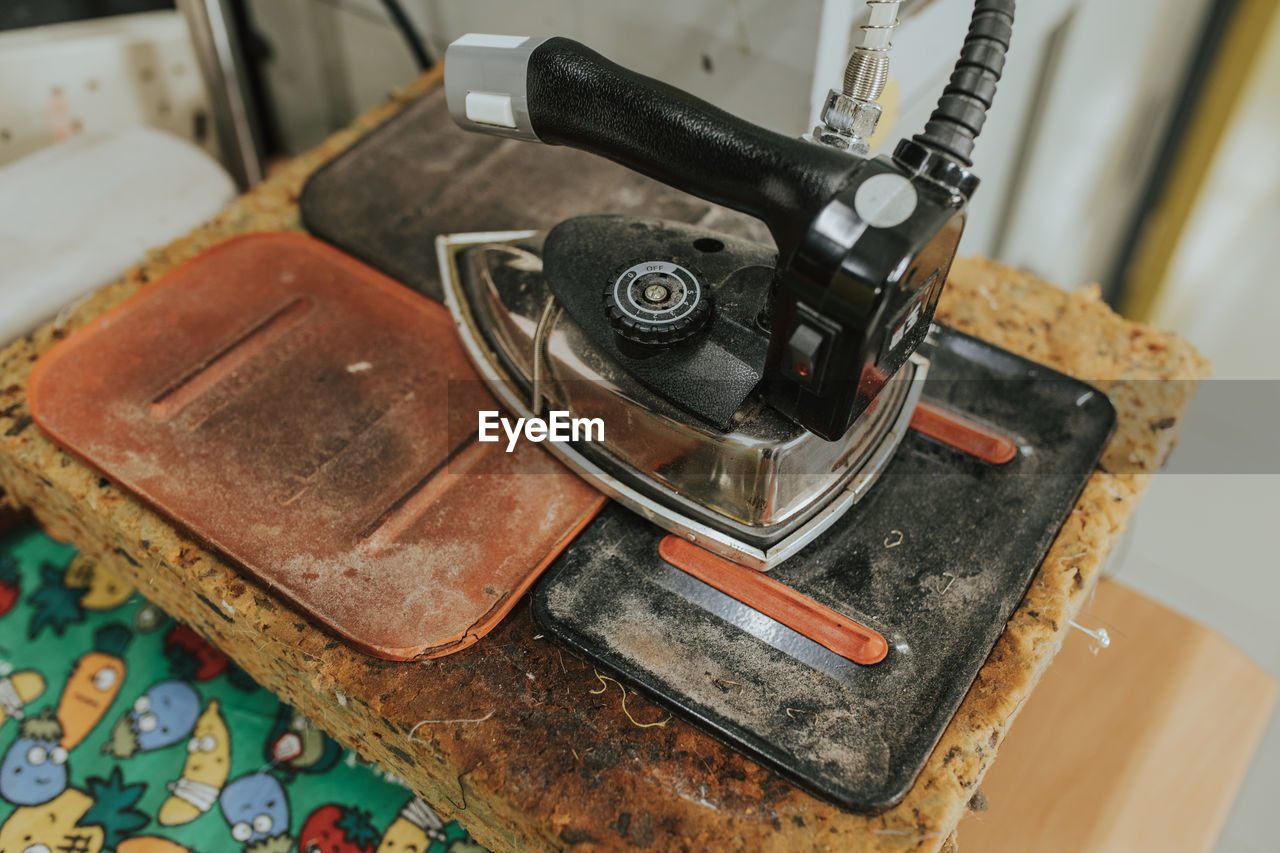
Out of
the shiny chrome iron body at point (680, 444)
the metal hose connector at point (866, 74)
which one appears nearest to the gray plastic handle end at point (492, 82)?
the shiny chrome iron body at point (680, 444)

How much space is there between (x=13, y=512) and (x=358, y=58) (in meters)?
0.76

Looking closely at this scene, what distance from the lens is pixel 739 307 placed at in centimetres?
62

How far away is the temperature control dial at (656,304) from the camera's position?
593 mm

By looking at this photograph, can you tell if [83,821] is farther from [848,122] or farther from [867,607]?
[848,122]

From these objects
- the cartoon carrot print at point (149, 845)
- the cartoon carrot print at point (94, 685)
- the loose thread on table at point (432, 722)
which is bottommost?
the cartoon carrot print at point (149, 845)

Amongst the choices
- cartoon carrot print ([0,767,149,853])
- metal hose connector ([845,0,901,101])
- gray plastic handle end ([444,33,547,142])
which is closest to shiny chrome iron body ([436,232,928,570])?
gray plastic handle end ([444,33,547,142])

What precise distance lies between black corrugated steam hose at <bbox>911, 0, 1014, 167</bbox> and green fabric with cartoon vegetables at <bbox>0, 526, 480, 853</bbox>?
61 centimetres

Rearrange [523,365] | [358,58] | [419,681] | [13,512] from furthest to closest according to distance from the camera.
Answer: [358,58] < [13,512] < [523,365] < [419,681]

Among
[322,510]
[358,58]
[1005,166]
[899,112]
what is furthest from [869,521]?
[358,58]

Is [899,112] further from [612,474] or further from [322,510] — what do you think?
[322,510]

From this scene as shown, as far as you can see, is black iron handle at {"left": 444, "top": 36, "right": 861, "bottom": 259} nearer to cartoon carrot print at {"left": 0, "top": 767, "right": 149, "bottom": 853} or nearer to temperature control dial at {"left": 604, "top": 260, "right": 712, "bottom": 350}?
temperature control dial at {"left": 604, "top": 260, "right": 712, "bottom": 350}

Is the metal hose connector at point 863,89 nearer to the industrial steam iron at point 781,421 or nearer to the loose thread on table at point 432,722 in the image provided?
the industrial steam iron at point 781,421

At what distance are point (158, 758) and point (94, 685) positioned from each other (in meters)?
0.10

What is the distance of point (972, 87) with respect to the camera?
1.74 ft
